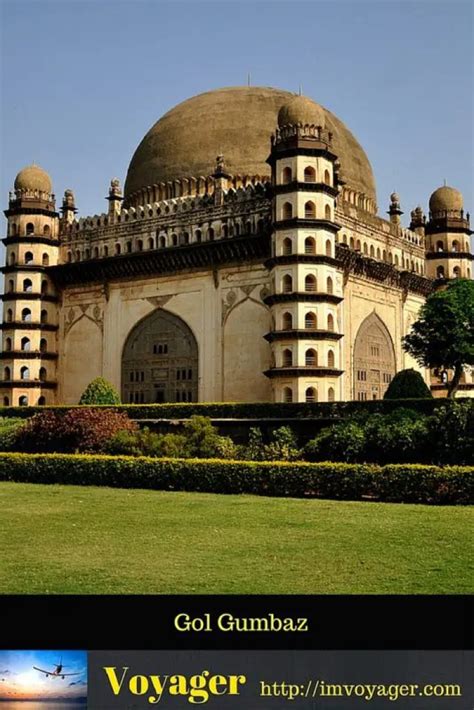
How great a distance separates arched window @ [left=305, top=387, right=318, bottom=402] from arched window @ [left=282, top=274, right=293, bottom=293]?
3769 millimetres

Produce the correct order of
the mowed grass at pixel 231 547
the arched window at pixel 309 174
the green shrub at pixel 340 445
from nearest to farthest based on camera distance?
the mowed grass at pixel 231 547, the green shrub at pixel 340 445, the arched window at pixel 309 174

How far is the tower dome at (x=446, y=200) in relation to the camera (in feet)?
141

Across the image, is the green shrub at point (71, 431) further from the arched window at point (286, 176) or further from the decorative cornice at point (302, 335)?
the arched window at point (286, 176)

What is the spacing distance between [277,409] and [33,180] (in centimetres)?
2177

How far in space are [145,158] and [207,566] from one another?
33979 millimetres

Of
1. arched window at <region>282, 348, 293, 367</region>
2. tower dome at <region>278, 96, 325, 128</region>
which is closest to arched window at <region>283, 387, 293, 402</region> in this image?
arched window at <region>282, 348, 293, 367</region>

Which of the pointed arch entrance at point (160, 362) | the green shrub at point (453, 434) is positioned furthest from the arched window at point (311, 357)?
the green shrub at point (453, 434)

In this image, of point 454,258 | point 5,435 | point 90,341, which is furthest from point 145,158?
point 5,435

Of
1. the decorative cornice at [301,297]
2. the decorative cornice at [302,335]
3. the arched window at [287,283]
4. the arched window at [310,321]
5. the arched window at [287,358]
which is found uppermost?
the arched window at [287,283]

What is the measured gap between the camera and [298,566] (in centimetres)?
963

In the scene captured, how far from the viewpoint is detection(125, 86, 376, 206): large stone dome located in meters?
38.6

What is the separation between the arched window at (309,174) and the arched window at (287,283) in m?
3.64

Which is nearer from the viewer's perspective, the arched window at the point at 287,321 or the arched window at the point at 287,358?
the arched window at the point at 287,358

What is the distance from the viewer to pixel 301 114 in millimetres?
33000
